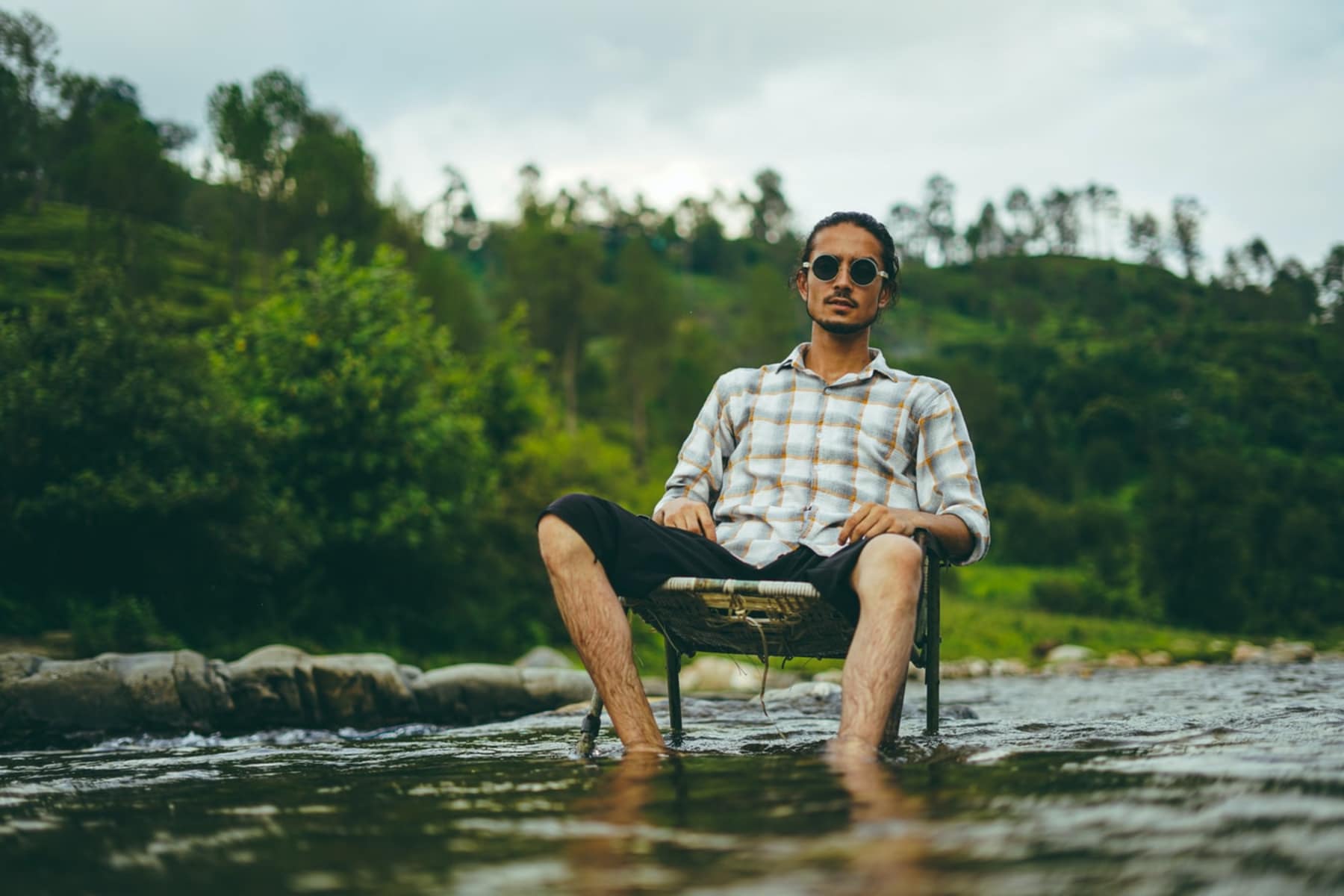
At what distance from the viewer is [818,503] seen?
3.72 m

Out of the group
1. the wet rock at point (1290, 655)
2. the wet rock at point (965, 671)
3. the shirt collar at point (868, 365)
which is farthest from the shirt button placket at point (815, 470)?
the wet rock at point (1290, 655)

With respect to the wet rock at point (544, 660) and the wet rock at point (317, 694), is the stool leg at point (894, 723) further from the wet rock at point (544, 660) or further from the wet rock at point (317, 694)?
the wet rock at point (544, 660)

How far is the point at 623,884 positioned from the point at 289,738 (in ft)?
18.2

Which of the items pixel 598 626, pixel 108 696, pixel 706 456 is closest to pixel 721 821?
pixel 598 626

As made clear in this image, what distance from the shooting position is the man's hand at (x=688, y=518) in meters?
3.60

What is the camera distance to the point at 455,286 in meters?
45.9

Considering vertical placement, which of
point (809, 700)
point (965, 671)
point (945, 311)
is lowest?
point (965, 671)

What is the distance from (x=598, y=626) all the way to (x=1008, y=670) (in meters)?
15.4

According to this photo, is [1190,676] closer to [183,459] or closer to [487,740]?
[487,740]

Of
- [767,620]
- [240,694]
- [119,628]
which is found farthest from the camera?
[119,628]

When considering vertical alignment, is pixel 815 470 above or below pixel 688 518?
above

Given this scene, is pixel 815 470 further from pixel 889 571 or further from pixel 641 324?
pixel 641 324

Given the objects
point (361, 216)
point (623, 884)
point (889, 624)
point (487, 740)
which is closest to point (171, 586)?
point (487, 740)

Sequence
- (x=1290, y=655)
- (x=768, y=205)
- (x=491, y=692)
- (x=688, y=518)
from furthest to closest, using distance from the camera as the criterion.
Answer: (x=768, y=205)
(x=1290, y=655)
(x=491, y=692)
(x=688, y=518)
